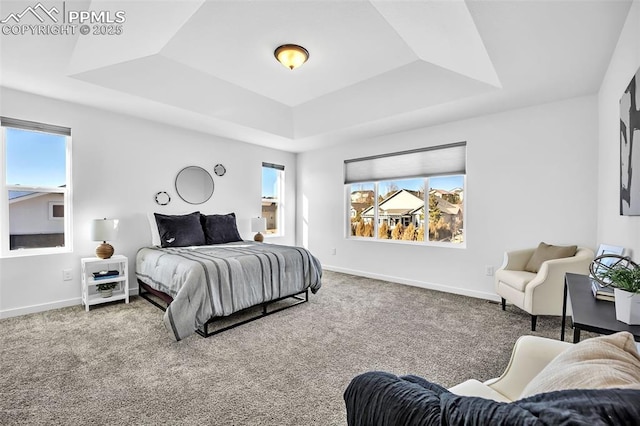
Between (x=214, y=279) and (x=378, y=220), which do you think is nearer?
(x=214, y=279)

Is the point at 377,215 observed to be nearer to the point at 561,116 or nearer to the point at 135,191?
the point at 561,116

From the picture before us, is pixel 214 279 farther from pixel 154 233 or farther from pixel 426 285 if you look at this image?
pixel 426 285

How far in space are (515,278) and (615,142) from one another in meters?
1.46

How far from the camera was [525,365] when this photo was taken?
1.23m

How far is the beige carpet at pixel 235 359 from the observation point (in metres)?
1.71

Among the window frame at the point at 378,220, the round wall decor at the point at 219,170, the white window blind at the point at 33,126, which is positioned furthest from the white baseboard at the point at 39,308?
the window frame at the point at 378,220

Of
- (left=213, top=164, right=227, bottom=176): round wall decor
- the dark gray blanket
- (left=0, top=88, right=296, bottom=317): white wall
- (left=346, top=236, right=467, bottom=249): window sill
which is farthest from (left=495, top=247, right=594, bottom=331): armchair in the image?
(left=213, top=164, right=227, bottom=176): round wall decor

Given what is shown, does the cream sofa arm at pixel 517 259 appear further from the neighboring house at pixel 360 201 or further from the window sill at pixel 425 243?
the neighboring house at pixel 360 201

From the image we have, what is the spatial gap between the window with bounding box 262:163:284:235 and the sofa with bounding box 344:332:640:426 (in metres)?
5.06

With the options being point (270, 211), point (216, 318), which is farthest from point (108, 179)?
point (270, 211)

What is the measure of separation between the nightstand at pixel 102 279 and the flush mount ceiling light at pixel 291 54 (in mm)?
2998

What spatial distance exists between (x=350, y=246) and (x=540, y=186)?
2921mm

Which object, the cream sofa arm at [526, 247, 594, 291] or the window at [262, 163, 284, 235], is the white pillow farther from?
the cream sofa arm at [526, 247, 594, 291]

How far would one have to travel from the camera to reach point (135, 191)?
404cm
